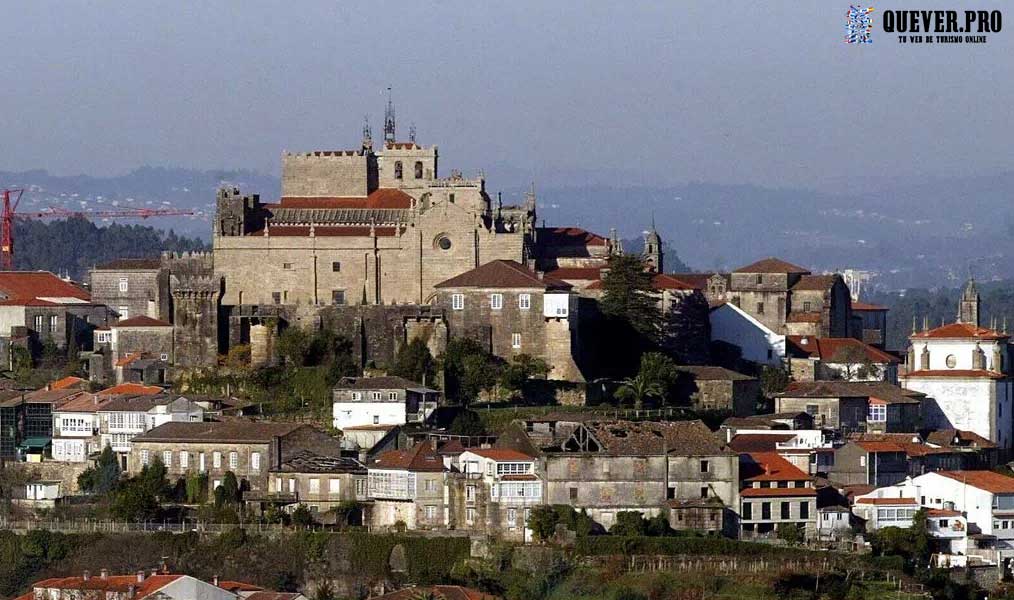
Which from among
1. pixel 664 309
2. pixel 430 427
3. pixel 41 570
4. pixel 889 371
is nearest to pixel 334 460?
pixel 430 427

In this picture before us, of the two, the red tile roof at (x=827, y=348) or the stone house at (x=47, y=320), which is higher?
the stone house at (x=47, y=320)

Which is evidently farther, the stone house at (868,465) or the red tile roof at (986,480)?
the stone house at (868,465)

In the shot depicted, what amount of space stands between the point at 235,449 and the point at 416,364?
581cm

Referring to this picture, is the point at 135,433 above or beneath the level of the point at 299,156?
Result: beneath

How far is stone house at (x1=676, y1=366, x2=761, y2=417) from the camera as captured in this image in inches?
2549

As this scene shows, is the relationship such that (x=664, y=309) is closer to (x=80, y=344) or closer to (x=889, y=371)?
(x=889, y=371)

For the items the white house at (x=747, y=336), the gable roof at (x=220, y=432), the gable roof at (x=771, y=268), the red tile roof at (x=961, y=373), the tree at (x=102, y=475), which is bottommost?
the tree at (x=102, y=475)

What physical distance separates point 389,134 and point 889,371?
17.9 m

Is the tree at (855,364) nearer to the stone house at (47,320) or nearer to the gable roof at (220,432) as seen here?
the gable roof at (220,432)

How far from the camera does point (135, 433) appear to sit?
203 feet

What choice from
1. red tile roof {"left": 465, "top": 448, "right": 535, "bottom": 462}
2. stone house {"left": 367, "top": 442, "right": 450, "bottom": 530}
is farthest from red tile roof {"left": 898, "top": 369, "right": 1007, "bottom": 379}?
stone house {"left": 367, "top": 442, "right": 450, "bottom": 530}

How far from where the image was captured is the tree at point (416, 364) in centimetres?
6266

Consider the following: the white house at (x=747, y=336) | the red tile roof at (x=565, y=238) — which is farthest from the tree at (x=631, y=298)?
the red tile roof at (x=565, y=238)

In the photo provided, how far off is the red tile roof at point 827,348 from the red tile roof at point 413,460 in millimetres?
16119
